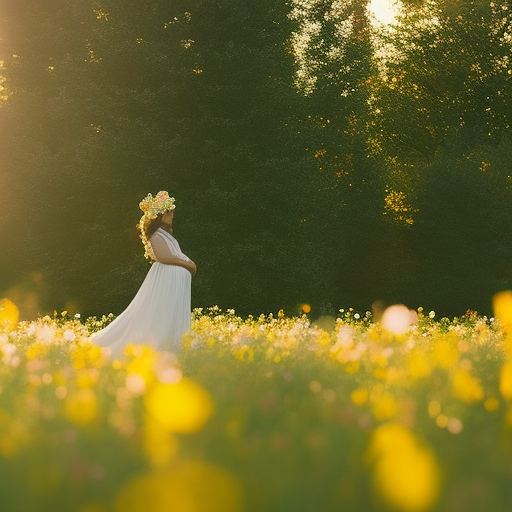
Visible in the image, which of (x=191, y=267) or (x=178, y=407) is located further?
(x=191, y=267)

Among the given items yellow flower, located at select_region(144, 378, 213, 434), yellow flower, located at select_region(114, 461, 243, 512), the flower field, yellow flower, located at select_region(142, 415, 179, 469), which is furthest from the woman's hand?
yellow flower, located at select_region(114, 461, 243, 512)

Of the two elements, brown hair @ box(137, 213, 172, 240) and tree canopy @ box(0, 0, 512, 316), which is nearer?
brown hair @ box(137, 213, 172, 240)

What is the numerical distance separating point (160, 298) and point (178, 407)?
7477 mm

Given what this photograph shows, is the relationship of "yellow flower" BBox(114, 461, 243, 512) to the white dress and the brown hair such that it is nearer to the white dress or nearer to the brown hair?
the white dress

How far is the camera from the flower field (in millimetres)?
2921

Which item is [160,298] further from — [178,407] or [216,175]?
[216,175]

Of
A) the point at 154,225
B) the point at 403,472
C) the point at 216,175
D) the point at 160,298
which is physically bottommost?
the point at 403,472

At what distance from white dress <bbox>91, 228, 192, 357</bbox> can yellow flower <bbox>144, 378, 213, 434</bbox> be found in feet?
22.7

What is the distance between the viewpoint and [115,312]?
24.0 meters

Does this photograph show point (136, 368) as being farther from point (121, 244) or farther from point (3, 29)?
point (3, 29)

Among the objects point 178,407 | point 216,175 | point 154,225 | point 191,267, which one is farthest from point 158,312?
point 216,175

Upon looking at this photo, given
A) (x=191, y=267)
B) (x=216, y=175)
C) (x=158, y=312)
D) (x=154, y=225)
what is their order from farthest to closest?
(x=216, y=175), (x=154, y=225), (x=191, y=267), (x=158, y=312)

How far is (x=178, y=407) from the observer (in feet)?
11.7

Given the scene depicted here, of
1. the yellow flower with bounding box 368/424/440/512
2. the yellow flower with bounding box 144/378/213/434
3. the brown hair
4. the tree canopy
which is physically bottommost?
the yellow flower with bounding box 368/424/440/512
